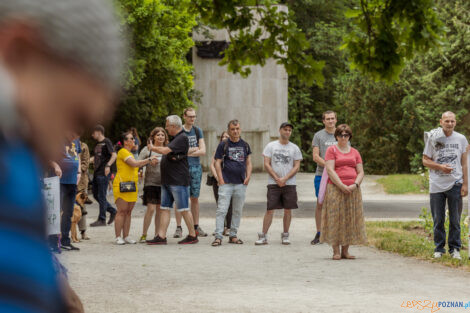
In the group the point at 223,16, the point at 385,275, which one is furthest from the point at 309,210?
the point at 223,16

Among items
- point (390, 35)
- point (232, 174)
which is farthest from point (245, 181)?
point (390, 35)

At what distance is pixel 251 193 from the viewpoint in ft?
88.1

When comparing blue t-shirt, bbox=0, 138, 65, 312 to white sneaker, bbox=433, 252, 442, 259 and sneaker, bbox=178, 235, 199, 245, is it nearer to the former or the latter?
white sneaker, bbox=433, 252, 442, 259

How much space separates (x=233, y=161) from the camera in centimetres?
1304

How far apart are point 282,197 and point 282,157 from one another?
646 millimetres

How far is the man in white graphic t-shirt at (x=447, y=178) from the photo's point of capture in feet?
35.3

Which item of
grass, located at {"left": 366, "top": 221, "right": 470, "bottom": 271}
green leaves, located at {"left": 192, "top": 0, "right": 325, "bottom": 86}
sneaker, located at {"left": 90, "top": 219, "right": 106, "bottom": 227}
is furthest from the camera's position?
sneaker, located at {"left": 90, "top": 219, "right": 106, "bottom": 227}

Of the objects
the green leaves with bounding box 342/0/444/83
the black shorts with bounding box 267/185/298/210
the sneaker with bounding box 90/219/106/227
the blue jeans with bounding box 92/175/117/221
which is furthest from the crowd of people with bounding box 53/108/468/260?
the green leaves with bounding box 342/0/444/83

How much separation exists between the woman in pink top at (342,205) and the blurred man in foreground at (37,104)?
9899mm

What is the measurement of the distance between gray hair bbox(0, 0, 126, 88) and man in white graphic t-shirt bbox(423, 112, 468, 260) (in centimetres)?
1003

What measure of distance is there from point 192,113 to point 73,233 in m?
2.68

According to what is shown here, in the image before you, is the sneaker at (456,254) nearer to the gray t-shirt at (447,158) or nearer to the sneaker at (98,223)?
the gray t-shirt at (447,158)

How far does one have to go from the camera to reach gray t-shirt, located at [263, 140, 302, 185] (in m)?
13.1

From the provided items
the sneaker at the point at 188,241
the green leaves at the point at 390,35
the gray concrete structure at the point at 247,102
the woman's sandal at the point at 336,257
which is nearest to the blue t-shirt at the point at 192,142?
the sneaker at the point at 188,241
